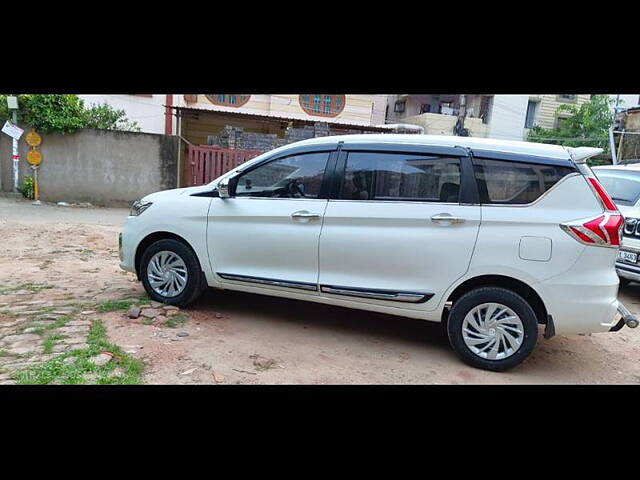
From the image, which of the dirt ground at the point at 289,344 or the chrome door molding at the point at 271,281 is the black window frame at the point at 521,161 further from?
the chrome door molding at the point at 271,281

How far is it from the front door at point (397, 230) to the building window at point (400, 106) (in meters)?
24.2

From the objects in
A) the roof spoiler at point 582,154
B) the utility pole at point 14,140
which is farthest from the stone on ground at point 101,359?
the utility pole at point 14,140

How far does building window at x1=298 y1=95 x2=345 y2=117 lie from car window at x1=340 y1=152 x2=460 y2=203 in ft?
49.4

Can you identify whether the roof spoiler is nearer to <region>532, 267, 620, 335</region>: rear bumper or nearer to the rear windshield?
<region>532, 267, 620, 335</region>: rear bumper

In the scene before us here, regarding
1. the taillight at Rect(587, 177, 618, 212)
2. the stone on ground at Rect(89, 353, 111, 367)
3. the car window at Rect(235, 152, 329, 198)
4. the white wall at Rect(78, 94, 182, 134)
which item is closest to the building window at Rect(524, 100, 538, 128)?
the white wall at Rect(78, 94, 182, 134)

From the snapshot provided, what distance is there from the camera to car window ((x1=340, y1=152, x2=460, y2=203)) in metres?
3.65

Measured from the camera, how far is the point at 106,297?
4.62 meters

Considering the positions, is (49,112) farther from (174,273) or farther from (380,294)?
(380,294)


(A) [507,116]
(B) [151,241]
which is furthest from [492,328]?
(A) [507,116]

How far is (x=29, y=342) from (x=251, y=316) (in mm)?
1915

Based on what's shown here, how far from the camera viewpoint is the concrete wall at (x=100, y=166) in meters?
10.5
